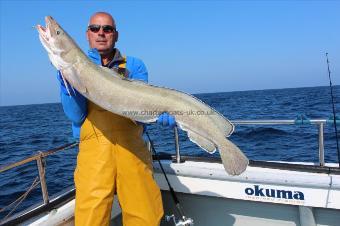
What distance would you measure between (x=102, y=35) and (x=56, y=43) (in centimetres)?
53

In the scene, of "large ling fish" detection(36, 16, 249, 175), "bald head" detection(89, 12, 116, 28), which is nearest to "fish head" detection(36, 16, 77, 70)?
"large ling fish" detection(36, 16, 249, 175)

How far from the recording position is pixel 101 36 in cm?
393

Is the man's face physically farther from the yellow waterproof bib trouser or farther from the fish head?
the yellow waterproof bib trouser

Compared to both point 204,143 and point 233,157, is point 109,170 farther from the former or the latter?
point 233,157

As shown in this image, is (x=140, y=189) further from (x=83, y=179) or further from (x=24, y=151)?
(x=24, y=151)

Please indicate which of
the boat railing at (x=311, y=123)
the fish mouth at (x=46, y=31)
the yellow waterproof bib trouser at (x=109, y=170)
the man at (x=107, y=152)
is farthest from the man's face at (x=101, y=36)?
the boat railing at (x=311, y=123)

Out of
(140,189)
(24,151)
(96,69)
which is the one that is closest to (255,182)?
(140,189)

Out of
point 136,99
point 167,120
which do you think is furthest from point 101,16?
point 167,120

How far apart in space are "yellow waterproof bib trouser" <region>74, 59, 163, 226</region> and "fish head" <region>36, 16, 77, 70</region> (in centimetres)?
55

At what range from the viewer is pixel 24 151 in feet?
56.8

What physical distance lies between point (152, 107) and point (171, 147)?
8830 millimetres

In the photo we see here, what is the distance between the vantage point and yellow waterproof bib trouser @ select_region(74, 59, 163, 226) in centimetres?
387

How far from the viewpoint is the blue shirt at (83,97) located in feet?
12.3

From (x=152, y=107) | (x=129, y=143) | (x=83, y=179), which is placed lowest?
(x=83, y=179)
